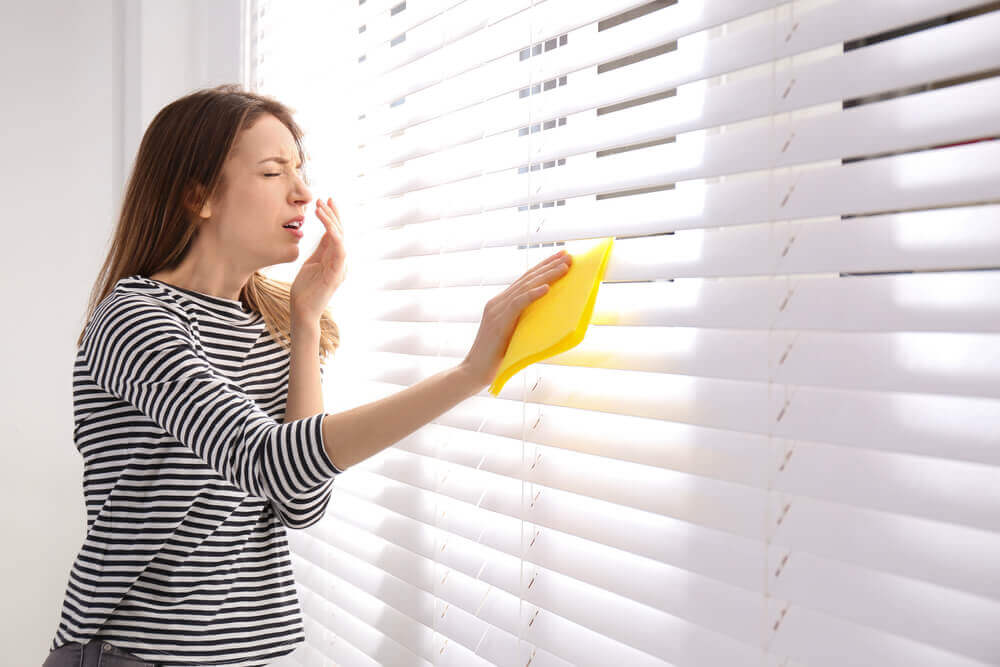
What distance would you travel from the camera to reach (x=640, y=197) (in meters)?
0.77

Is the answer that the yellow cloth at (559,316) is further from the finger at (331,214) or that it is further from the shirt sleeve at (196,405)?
the finger at (331,214)

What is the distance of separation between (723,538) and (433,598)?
21.0 inches

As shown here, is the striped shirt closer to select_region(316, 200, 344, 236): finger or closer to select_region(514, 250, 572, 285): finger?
select_region(316, 200, 344, 236): finger

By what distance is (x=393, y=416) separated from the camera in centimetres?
81

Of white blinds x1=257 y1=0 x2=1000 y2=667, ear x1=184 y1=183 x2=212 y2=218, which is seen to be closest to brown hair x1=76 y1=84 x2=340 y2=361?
ear x1=184 y1=183 x2=212 y2=218

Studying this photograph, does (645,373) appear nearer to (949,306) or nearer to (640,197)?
(640,197)

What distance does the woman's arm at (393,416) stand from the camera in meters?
0.80

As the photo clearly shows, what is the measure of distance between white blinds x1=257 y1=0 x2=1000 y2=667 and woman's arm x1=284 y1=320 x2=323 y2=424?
150mm

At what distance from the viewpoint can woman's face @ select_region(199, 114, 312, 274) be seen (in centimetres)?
110

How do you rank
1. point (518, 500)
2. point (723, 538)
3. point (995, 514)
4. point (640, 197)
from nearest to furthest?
point (995, 514) < point (723, 538) < point (640, 197) < point (518, 500)

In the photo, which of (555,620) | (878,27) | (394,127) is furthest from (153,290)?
(878,27)

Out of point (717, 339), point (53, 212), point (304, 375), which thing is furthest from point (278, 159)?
point (53, 212)

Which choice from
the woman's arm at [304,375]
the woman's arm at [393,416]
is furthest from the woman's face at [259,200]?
the woman's arm at [393,416]

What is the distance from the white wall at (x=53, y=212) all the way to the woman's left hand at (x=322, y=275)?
1.01 meters
